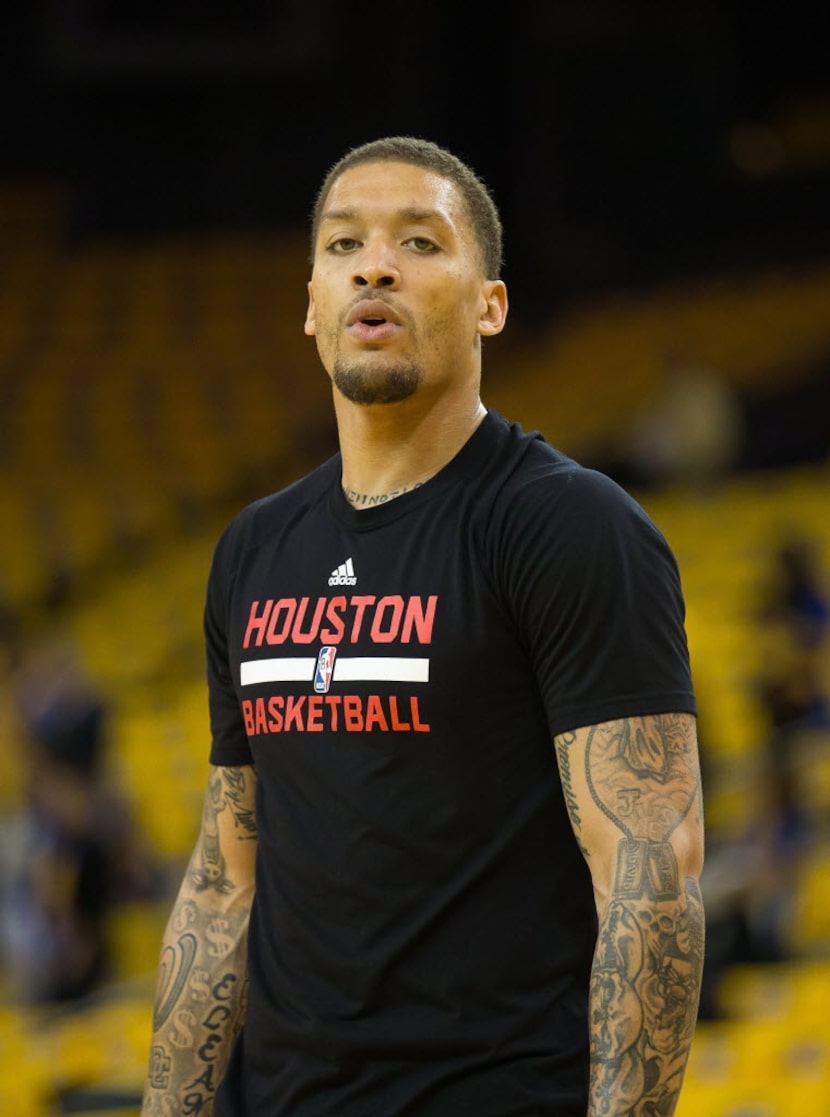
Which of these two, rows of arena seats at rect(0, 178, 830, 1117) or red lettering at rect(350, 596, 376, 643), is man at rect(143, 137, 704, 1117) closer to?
red lettering at rect(350, 596, 376, 643)

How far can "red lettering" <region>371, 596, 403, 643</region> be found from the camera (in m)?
2.00

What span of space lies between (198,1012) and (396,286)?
3.30 ft

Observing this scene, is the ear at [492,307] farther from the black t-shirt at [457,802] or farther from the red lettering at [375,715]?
the red lettering at [375,715]

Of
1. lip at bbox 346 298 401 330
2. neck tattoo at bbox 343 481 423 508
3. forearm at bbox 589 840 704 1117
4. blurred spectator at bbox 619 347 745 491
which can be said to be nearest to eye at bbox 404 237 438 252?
lip at bbox 346 298 401 330

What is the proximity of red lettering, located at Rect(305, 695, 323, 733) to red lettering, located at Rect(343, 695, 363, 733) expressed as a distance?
0.04 m

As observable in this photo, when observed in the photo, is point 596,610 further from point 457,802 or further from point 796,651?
point 796,651

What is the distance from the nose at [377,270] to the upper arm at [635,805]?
633mm

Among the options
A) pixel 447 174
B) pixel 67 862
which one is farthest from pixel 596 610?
pixel 67 862

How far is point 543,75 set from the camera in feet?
44.9

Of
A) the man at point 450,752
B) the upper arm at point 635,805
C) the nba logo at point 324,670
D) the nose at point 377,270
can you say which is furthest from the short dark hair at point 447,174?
the upper arm at point 635,805

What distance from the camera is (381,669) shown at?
1.99 metres

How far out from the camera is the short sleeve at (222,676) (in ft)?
7.59

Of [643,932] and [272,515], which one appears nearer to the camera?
[643,932]

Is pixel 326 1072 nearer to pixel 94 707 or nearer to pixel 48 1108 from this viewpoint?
pixel 48 1108
